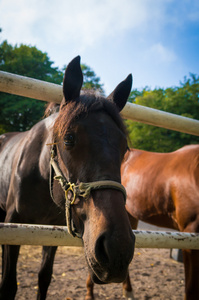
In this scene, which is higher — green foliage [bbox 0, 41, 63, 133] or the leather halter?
green foliage [bbox 0, 41, 63, 133]

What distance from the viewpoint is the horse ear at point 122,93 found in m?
1.78

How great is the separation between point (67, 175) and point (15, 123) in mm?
16760

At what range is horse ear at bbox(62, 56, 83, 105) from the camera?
1528 mm

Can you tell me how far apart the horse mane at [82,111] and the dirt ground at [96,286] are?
7.97 ft

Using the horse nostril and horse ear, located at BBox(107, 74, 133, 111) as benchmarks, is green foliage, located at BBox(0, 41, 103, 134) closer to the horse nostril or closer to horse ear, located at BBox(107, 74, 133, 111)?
horse ear, located at BBox(107, 74, 133, 111)

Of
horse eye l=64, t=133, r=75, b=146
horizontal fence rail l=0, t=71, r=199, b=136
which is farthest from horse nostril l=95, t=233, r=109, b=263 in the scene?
horizontal fence rail l=0, t=71, r=199, b=136

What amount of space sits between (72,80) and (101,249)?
1.11 metres

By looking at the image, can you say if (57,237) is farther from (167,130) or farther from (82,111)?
(167,130)

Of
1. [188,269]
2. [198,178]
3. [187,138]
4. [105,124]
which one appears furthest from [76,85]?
[187,138]

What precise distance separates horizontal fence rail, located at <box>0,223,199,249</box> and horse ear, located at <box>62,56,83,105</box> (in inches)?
33.9

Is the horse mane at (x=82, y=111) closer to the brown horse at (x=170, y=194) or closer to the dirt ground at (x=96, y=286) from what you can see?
the brown horse at (x=170, y=194)

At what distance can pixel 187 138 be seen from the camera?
16.3 metres

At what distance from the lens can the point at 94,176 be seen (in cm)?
122

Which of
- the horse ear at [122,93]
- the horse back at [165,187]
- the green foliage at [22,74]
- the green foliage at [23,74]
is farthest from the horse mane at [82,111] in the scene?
the green foliage at [23,74]
